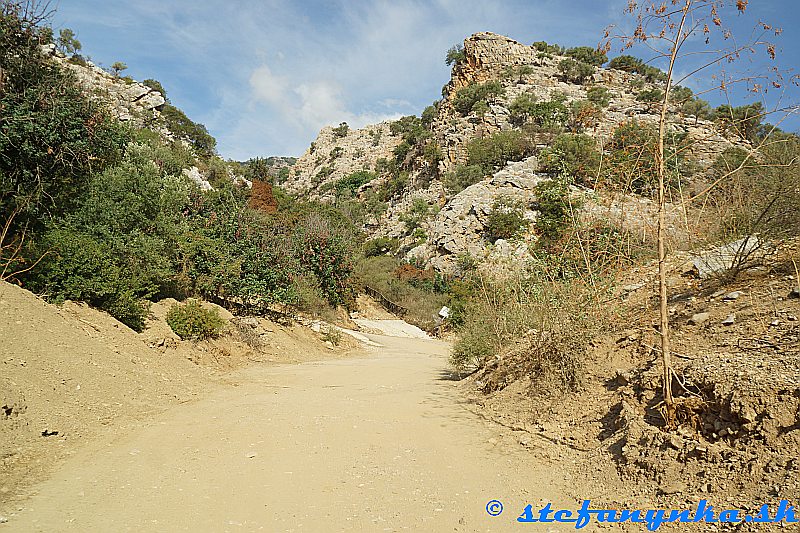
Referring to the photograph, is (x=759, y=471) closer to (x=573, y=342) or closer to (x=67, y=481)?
(x=573, y=342)

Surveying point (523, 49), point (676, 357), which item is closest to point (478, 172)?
point (523, 49)

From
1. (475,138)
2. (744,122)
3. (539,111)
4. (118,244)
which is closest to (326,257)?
(118,244)

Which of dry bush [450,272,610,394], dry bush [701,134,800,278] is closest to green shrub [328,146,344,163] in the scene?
dry bush [450,272,610,394]

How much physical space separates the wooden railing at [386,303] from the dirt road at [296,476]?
30123mm

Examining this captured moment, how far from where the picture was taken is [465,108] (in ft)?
181

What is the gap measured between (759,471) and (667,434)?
86cm

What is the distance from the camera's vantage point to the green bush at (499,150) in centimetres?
4278

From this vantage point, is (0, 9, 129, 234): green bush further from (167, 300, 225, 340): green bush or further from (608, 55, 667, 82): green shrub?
(608, 55, 667, 82): green shrub

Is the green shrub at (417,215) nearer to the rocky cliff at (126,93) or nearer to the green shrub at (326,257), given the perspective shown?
the green shrub at (326,257)

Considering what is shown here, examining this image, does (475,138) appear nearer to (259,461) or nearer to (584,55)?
(584,55)

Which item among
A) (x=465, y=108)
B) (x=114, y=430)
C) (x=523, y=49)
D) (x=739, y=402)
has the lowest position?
(x=114, y=430)

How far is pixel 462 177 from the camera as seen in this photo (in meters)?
45.2

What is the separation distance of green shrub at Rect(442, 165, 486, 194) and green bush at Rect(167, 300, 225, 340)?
34.5 meters

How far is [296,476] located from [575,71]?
63.3 m
